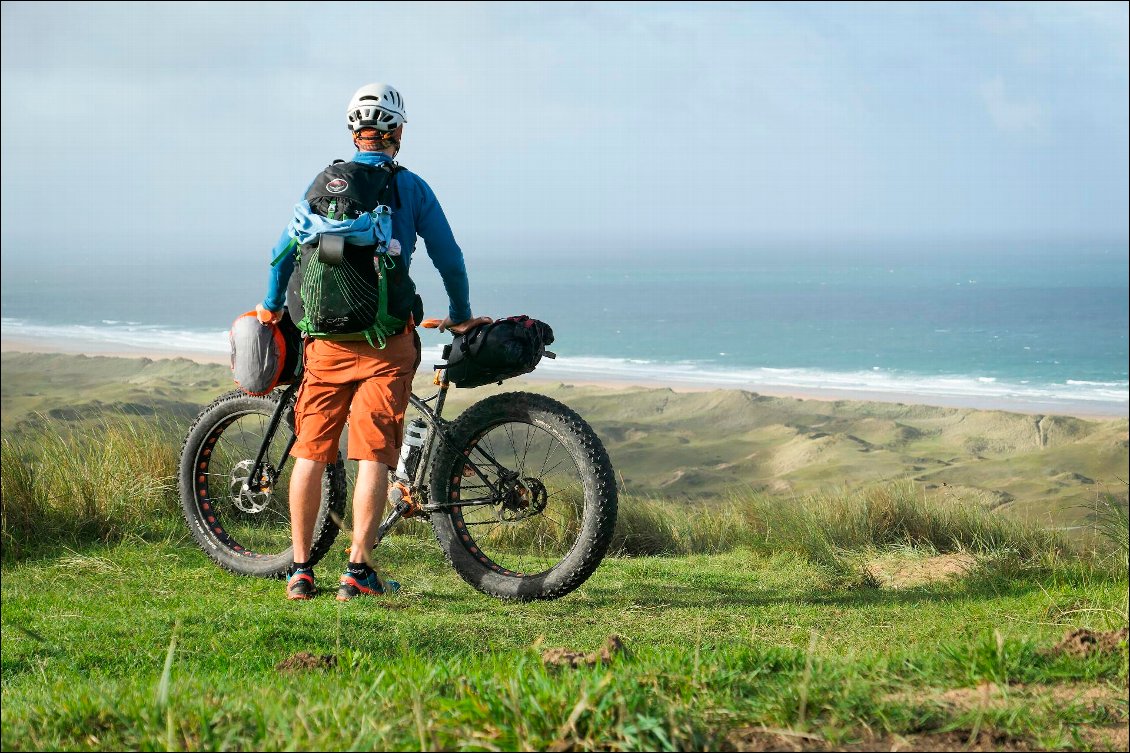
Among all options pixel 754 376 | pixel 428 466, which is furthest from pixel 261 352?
pixel 754 376

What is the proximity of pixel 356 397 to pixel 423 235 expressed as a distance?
2.60 ft

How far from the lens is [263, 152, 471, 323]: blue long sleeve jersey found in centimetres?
506

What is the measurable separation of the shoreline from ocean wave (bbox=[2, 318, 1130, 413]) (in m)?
0.12

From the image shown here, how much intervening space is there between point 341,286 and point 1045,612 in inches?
123

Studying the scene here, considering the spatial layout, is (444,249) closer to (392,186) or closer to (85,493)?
(392,186)

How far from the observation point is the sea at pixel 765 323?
144 feet

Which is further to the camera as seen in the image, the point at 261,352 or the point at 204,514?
the point at 204,514

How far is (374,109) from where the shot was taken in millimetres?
5020

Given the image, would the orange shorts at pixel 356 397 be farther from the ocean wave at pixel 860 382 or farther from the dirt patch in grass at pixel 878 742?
the ocean wave at pixel 860 382

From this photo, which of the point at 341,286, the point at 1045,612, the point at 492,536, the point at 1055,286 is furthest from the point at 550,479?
the point at 1055,286

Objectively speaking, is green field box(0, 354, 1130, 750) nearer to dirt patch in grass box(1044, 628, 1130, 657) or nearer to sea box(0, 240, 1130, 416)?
dirt patch in grass box(1044, 628, 1130, 657)

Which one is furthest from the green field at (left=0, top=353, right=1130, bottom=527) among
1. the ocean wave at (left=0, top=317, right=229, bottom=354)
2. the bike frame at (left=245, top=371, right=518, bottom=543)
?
the bike frame at (left=245, top=371, right=518, bottom=543)

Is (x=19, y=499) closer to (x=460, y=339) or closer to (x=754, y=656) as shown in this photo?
(x=460, y=339)

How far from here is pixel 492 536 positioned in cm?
751
